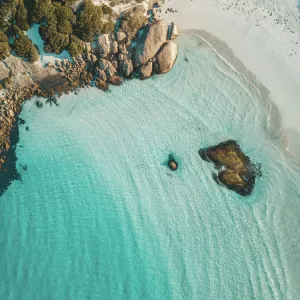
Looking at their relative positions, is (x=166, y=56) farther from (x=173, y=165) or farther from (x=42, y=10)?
(x=42, y=10)

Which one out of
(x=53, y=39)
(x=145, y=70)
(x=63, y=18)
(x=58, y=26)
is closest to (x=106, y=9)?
(x=63, y=18)

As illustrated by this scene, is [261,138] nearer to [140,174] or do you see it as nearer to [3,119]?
[140,174]

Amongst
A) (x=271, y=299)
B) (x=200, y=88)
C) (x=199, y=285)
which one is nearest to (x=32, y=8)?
(x=200, y=88)

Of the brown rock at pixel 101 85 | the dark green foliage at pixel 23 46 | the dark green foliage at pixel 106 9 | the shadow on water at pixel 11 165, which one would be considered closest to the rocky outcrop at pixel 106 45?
the dark green foliage at pixel 106 9

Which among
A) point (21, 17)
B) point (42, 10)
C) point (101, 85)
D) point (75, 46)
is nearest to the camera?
point (42, 10)

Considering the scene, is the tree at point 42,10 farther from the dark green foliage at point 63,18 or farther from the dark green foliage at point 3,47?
the dark green foliage at point 3,47

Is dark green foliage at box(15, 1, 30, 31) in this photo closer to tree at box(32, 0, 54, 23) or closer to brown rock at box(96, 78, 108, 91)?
tree at box(32, 0, 54, 23)
